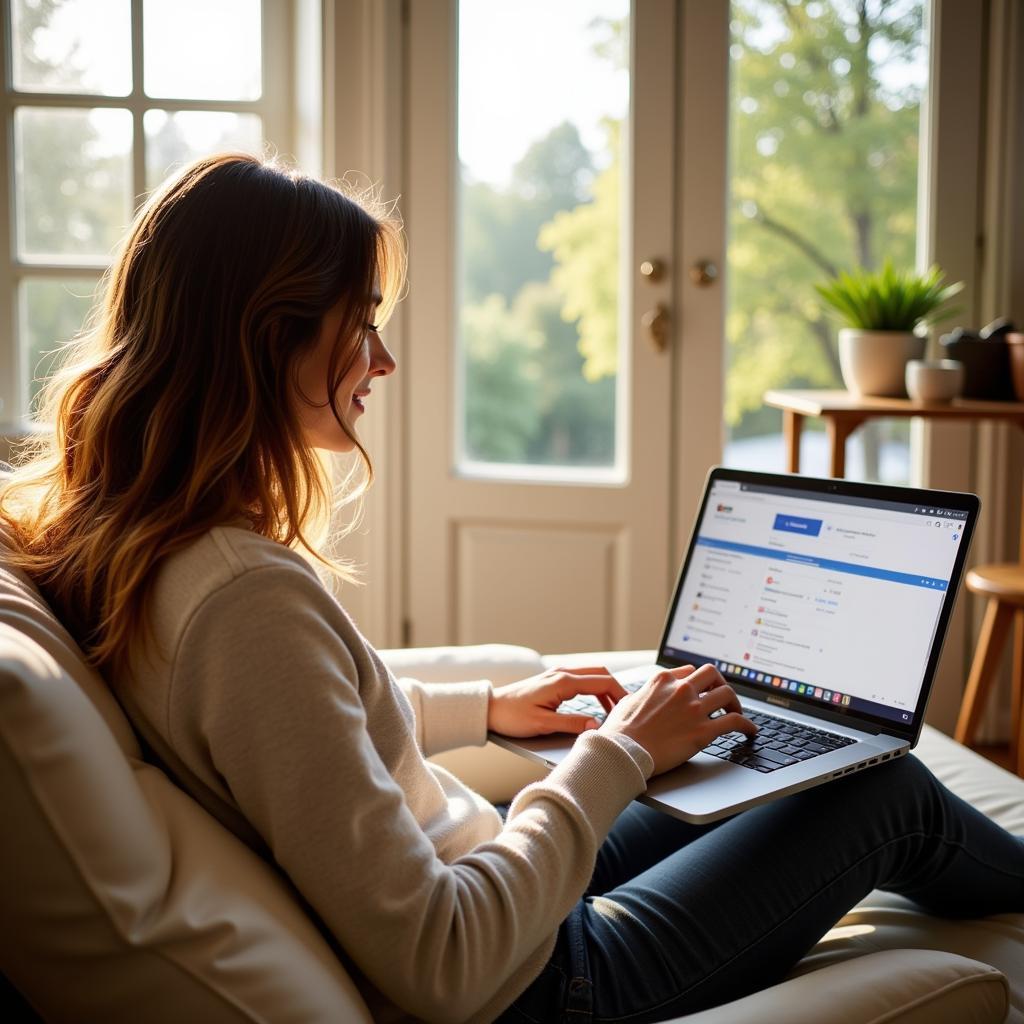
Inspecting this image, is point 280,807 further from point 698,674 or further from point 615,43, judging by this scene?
point 615,43

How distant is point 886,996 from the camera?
0.91 metres

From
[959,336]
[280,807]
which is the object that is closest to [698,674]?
[280,807]

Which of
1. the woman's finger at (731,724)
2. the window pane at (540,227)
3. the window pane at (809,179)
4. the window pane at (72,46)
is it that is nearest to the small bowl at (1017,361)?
the window pane at (809,179)

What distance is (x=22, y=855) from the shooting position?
74 centimetres

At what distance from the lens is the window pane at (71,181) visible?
287 cm

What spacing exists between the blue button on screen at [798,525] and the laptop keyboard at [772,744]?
0.73 ft

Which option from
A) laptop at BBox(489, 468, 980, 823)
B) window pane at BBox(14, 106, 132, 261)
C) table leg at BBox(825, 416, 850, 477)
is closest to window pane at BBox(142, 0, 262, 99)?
window pane at BBox(14, 106, 132, 261)

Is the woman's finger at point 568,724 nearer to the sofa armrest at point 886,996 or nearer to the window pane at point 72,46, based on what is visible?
the sofa armrest at point 886,996

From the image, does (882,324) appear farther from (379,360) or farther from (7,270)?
(7,270)

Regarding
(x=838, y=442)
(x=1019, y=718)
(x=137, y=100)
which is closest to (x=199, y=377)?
(x=838, y=442)

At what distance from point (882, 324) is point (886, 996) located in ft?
5.31

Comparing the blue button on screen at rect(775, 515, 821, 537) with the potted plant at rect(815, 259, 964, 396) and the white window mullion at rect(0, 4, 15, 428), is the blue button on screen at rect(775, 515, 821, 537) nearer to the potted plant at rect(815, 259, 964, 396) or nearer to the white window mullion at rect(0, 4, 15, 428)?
the potted plant at rect(815, 259, 964, 396)

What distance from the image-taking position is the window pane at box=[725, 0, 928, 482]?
2.73m

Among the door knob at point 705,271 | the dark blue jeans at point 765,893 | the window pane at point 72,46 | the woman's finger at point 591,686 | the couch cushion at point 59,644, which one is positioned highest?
the window pane at point 72,46
